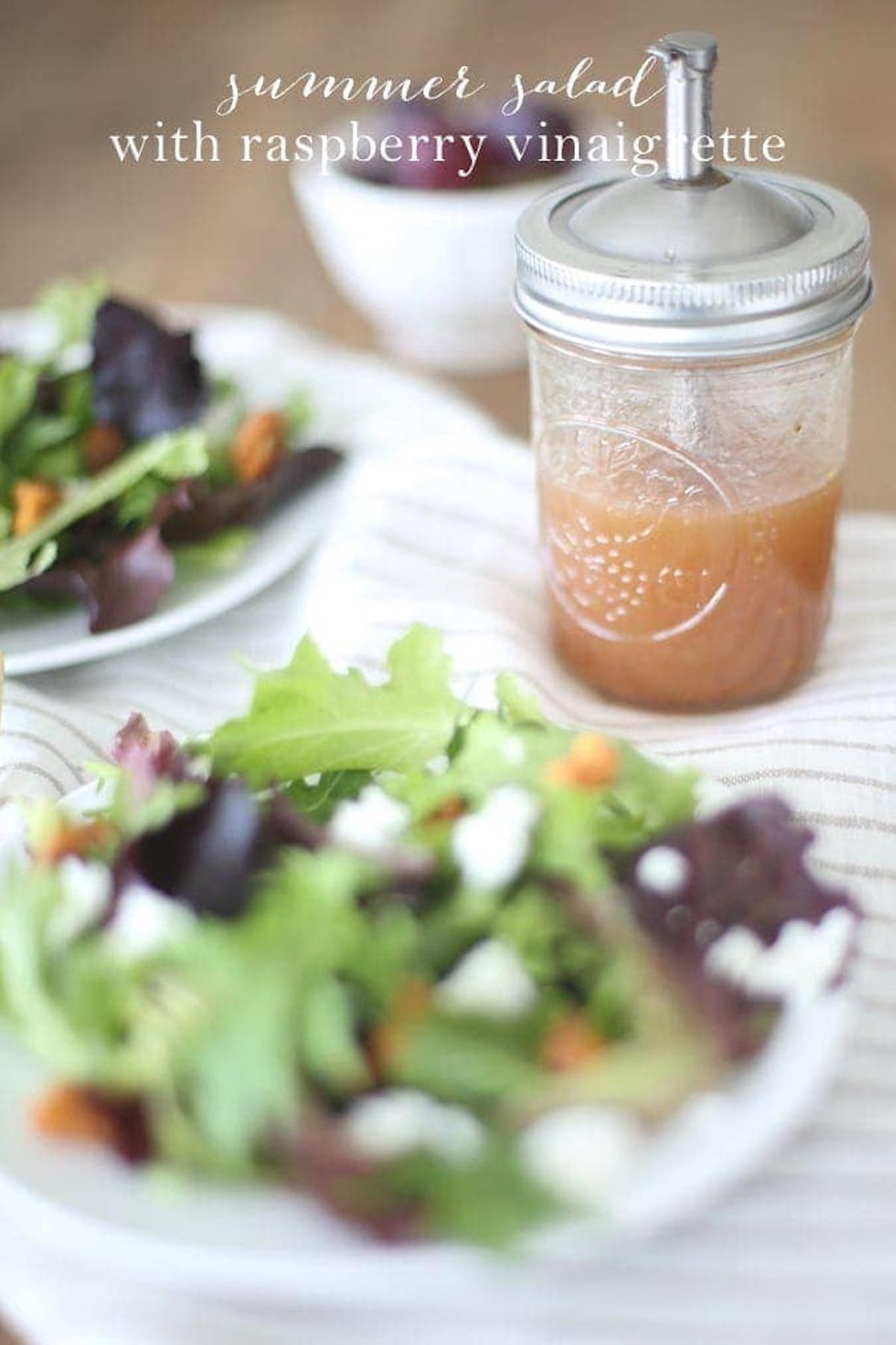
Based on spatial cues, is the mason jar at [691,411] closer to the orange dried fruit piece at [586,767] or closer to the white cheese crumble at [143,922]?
the orange dried fruit piece at [586,767]

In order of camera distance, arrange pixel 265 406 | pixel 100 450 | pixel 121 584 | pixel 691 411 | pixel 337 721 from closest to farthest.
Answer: pixel 337 721
pixel 691 411
pixel 121 584
pixel 100 450
pixel 265 406

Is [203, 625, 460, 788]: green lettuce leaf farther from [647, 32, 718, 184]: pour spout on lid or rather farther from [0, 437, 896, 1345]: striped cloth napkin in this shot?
[647, 32, 718, 184]: pour spout on lid

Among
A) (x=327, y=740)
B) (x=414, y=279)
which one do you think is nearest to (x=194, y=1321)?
(x=327, y=740)

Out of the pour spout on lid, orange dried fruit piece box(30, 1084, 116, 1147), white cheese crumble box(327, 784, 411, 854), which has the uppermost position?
the pour spout on lid

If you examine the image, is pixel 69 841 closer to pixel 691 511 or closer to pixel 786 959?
pixel 786 959

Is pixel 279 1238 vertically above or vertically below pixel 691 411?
below

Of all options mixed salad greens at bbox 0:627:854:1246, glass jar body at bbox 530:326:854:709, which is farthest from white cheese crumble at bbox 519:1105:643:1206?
glass jar body at bbox 530:326:854:709

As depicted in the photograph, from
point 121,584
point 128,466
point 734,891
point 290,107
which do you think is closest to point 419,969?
point 734,891
